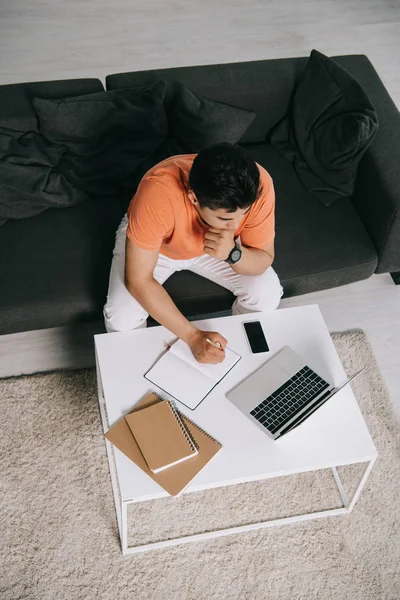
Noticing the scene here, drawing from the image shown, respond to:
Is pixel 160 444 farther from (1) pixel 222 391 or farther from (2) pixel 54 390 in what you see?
(2) pixel 54 390

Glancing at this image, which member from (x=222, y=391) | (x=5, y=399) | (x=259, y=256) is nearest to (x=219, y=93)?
(x=259, y=256)

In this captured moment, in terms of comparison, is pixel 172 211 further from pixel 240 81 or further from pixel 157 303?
pixel 240 81

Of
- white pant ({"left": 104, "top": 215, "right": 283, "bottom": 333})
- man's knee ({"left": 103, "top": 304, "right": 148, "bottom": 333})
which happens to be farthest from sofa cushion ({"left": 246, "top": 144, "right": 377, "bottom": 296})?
man's knee ({"left": 103, "top": 304, "right": 148, "bottom": 333})

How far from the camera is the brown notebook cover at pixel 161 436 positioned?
1785mm

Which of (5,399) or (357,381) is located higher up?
(357,381)

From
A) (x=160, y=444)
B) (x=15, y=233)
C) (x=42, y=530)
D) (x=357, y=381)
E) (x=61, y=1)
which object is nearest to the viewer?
(x=160, y=444)

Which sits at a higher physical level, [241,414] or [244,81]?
[244,81]

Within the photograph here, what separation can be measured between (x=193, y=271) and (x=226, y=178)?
2.22 feet

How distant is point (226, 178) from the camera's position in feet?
5.54

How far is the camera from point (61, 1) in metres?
3.77

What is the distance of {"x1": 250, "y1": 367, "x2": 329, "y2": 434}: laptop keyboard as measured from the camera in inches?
74.8

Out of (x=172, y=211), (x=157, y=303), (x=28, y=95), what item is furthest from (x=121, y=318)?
(x=28, y=95)

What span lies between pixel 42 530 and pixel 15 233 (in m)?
1.04

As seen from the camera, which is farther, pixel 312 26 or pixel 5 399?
pixel 312 26
